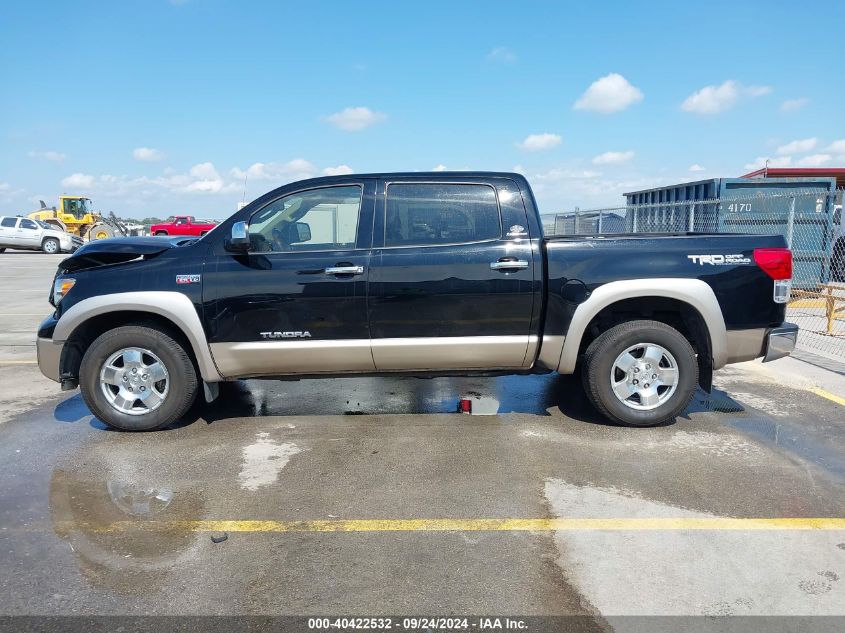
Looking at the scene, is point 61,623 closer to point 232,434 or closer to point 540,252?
point 232,434

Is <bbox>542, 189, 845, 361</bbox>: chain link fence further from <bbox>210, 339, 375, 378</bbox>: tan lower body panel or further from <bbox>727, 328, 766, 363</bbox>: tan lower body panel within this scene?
<bbox>210, 339, 375, 378</bbox>: tan lower body panel

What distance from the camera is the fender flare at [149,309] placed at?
15.6 feet

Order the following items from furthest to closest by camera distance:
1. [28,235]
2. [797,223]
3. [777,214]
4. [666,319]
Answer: [28,235], [797,223], [777,214], [666,319]

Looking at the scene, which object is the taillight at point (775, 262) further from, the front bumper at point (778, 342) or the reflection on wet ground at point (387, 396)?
the reflection on wet ground at point (387, 396)

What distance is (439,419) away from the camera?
5.30 m

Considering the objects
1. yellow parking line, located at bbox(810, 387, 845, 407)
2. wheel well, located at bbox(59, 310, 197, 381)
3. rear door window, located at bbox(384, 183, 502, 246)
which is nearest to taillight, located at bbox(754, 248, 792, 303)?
yellow parking line, located at bbox(810, 387, 845, 407)

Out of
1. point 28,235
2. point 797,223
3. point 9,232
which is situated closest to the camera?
point 797,223

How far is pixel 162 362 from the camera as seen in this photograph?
4891 mm

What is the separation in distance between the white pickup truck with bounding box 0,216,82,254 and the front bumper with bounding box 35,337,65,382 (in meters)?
28.0

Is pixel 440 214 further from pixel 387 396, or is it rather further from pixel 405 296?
pixel 387 396

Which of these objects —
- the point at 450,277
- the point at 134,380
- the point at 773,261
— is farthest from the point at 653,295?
the point at 134,380

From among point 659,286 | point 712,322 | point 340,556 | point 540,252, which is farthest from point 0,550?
point 712,322

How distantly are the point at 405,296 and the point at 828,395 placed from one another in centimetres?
413

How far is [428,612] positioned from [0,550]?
2.21 m
